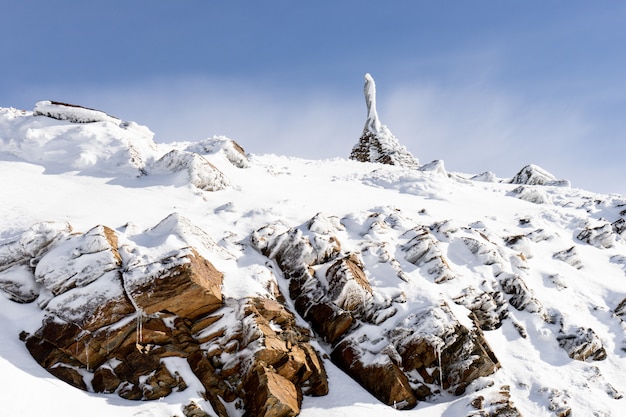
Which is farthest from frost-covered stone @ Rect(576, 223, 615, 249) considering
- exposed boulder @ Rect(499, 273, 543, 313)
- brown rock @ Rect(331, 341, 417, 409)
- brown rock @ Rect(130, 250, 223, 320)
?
brown rock @ Rect(130, 250, 223, 320)

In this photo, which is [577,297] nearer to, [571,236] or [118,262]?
[571,236]

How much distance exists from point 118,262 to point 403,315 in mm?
10975

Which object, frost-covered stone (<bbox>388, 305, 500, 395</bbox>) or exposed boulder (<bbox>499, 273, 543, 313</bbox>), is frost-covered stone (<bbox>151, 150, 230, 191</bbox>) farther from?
exposed boulder (<bbox>499, 273, 543, 313</bbox>)

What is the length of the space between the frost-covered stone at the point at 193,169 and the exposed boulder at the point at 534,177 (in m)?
39.0

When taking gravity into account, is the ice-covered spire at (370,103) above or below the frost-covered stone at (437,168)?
above

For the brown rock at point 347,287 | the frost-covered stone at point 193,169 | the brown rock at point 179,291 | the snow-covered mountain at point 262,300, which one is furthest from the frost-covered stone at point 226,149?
the brown rock at point 179,291

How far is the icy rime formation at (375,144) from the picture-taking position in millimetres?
58969

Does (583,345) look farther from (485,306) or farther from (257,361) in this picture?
(257,361)

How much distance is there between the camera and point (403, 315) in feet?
52.5

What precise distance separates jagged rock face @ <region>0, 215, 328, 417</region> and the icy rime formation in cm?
4657

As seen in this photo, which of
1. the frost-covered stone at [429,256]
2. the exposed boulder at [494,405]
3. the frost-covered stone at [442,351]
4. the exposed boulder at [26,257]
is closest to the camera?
the exposed boulder at [494,405]

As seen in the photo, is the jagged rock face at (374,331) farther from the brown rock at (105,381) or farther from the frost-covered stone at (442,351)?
the brown rock at (105,381)

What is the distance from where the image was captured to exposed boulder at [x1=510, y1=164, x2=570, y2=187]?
1837 inches

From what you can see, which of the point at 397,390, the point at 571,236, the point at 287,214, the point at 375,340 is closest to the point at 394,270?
the point at 375,340
